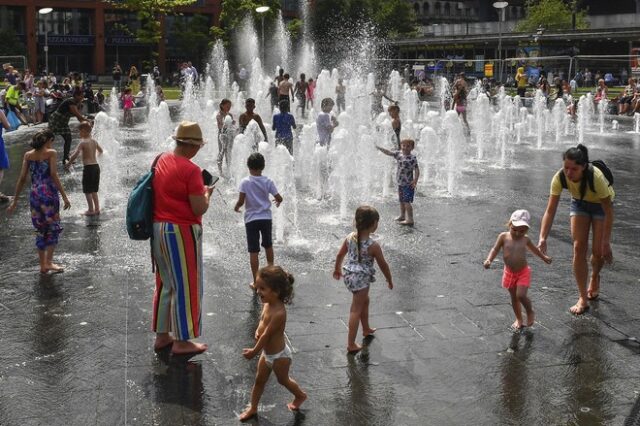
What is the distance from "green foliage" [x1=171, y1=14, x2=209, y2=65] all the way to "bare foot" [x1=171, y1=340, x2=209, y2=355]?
53618mm

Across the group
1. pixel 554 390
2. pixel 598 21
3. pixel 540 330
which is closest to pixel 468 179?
pixel 540 330

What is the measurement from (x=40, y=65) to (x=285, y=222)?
189 feet

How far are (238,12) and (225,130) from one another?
140 feet

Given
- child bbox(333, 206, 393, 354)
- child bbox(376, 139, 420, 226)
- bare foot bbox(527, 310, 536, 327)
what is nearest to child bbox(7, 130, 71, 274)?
child bbox(333, 206, 393, 354)

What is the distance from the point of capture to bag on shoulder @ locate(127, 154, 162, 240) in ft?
18.5

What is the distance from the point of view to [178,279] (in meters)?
5.76

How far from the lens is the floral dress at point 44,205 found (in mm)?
8055

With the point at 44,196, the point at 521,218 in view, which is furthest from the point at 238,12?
the point at 521,218

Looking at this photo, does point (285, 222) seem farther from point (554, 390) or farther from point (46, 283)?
point (554, 390)

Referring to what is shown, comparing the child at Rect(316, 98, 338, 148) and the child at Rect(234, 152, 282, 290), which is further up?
the child at Rect(316, 98, 338, 148)

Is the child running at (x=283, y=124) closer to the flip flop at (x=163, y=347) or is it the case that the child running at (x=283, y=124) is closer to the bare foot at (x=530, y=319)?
the bare foot at (x=530, y=319)

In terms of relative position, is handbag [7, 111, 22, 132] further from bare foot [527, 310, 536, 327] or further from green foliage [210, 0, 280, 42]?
green foliage [210, 0, 280, 42]

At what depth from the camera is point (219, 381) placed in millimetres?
5484

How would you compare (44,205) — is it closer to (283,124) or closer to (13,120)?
(283,124)
